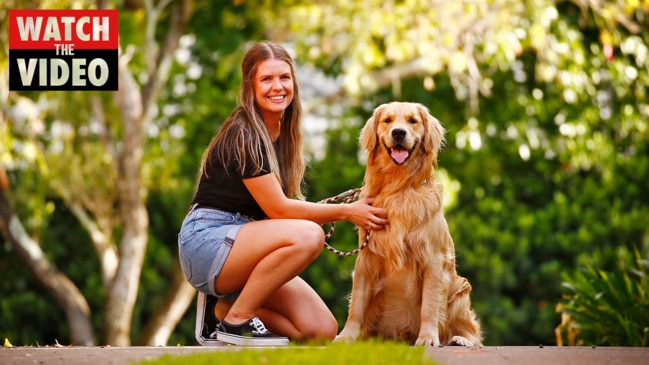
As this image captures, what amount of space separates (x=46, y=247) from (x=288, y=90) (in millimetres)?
6767

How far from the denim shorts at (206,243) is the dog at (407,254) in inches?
28.4

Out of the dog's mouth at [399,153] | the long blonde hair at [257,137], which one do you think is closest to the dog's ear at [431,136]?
the dog's mouth at [399,153]

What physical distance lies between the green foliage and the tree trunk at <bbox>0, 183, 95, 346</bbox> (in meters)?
5.50

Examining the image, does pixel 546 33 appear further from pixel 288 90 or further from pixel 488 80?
pixel 288 90

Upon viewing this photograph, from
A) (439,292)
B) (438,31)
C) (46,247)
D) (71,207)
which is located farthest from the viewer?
(46,247)

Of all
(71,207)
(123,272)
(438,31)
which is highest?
(438,31)

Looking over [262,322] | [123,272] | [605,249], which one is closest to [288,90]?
[262,322]

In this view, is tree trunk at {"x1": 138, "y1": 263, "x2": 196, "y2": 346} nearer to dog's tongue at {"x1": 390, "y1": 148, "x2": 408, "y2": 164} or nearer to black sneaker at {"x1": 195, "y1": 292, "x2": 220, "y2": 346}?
black sneaker at {"x1": 195, "y1": 292, "x2": 220, "y2": 346}

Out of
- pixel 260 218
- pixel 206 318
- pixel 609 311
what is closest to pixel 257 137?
pixel 260 218

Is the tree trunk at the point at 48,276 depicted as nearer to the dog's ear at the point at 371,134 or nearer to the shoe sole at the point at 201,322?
the shoe sole at the point at 201,322

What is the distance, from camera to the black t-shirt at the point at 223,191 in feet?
16.6

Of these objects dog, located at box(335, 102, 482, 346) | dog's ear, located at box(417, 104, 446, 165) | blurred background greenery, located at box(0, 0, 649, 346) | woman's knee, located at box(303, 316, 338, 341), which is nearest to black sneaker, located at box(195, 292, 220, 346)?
woman's knee, located at box(303, 316, 338, 341)

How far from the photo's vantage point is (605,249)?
10695 millimetres

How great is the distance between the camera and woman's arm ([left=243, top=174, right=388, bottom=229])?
4.90 meters
